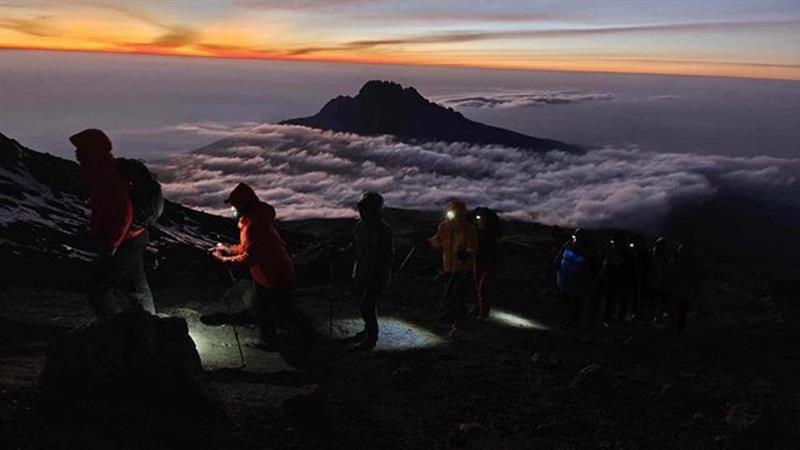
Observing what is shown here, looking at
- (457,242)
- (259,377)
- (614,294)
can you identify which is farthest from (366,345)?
(614,294)

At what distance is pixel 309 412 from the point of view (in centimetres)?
602

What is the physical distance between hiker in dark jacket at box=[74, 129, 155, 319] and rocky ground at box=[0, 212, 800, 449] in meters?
0.93

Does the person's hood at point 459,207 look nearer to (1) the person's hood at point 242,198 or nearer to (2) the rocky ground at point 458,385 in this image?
(2) the rocky ground at point 458,385

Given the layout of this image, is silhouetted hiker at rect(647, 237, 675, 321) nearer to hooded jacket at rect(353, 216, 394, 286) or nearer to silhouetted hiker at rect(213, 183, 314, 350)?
hooded jacket at rect(353, 216, 394, 286)

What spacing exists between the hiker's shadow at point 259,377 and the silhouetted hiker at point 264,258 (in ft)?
2.16

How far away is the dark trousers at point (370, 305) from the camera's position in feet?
29.2

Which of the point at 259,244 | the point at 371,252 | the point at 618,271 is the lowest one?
the point at 618,271

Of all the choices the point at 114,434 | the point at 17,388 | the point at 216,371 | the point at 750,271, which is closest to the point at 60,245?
the point at 216,371

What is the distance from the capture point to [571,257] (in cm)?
1093

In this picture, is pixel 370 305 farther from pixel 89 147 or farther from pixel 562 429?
pixel 89 147

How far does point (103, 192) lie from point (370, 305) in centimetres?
363

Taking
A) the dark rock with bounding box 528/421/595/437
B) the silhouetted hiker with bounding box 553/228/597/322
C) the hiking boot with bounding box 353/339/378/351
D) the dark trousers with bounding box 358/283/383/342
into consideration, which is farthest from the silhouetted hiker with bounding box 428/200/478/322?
the dark rock with bounding box 528/421/595/437

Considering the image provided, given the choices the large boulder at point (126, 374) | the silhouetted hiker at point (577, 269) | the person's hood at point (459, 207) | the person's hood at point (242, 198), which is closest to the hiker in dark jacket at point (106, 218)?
the large boulder at point (126, 374)

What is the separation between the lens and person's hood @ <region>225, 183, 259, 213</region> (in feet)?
24.7
